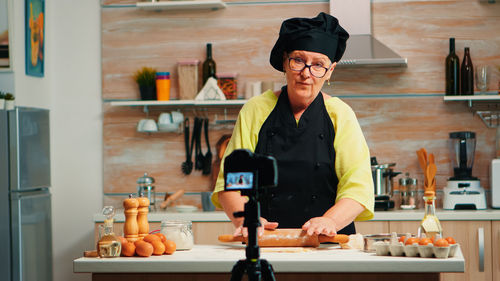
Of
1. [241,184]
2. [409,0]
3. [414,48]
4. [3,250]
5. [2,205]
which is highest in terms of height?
[409,0]

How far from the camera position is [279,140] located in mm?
2207

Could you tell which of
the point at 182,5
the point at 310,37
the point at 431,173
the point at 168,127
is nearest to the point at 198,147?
the point at 168,127

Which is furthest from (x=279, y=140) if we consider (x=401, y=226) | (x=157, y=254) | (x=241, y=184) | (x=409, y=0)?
(x=409, y=0)

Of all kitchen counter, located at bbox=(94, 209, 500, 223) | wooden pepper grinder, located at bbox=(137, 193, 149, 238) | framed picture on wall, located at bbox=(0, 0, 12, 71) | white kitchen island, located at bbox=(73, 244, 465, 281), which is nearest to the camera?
white kitchen island, located at bbox=(73, 244, 465, 281)

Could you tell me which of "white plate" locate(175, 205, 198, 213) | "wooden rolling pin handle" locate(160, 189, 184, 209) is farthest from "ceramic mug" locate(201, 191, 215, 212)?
"wooden rolling pin handle" locate(160, 189, 184, 209)

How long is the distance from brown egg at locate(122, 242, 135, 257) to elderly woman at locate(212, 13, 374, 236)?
331mm

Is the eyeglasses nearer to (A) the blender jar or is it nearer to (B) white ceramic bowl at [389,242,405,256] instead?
(B) white ceramic bowl at [389,242,405,256]

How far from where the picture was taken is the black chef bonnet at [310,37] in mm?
2109

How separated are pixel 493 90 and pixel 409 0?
77cm

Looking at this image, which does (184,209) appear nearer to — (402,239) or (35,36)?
(35,36)

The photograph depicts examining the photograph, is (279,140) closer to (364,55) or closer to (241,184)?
(241,184)

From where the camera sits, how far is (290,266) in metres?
1.78

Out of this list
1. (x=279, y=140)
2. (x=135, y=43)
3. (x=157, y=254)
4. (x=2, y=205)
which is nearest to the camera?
(x=157, y=254)

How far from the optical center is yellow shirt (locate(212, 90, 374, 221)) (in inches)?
82.5
